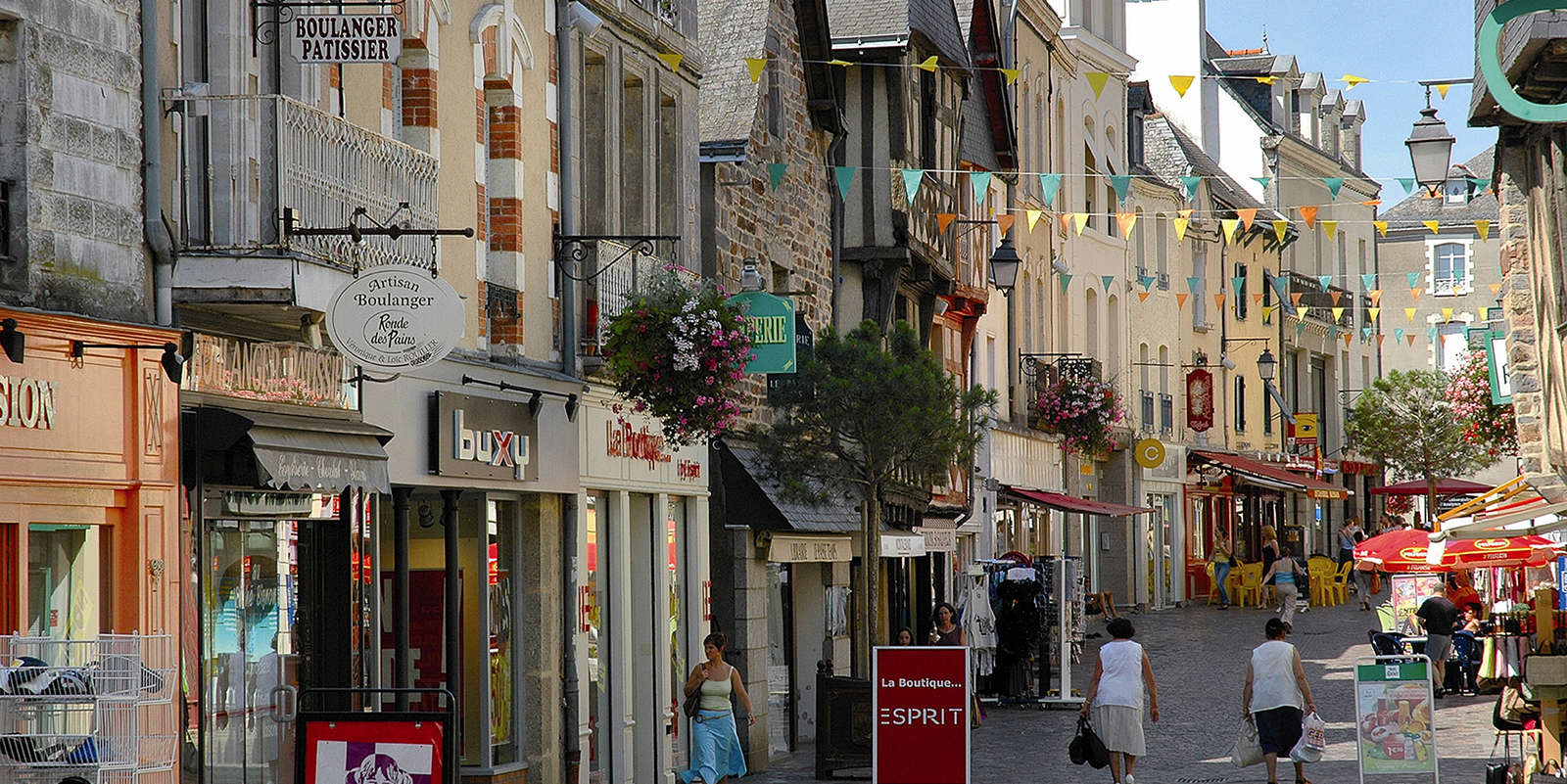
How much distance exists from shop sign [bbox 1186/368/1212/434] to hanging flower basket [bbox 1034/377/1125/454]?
953cm

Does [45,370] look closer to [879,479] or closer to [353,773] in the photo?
[353,773]

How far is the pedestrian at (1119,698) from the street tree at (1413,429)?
1524 inches

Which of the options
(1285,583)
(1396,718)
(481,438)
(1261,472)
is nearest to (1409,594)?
(1285,583)

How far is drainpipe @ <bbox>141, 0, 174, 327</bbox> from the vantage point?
9867 millimetres

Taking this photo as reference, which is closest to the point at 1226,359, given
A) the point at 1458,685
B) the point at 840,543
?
the point at 1458,685

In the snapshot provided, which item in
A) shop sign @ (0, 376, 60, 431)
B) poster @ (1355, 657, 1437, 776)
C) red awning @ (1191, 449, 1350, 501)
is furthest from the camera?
red awning @ (1191, 449, 1350, 501)

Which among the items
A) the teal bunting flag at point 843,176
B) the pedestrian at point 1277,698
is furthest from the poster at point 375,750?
the teal bunting flag at point 843,176

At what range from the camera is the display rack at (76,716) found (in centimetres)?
749

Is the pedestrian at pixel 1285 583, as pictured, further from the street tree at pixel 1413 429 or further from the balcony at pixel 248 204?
the balcony at pixel 248 204

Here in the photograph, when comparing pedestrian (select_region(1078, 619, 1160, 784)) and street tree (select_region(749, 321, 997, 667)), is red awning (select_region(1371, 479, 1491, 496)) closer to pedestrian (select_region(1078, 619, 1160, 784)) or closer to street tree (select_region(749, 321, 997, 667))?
street tree (select_region(749, 321, 997, 667))

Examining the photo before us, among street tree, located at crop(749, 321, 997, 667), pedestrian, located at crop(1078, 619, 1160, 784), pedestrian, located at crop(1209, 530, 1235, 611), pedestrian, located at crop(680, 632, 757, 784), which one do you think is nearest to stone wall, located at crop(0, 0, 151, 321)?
pedestrian, located at crop(680, 632, 757, 784)

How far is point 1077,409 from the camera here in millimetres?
36844

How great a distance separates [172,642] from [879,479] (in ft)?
33.4

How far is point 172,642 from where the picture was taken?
9797 millimetres
